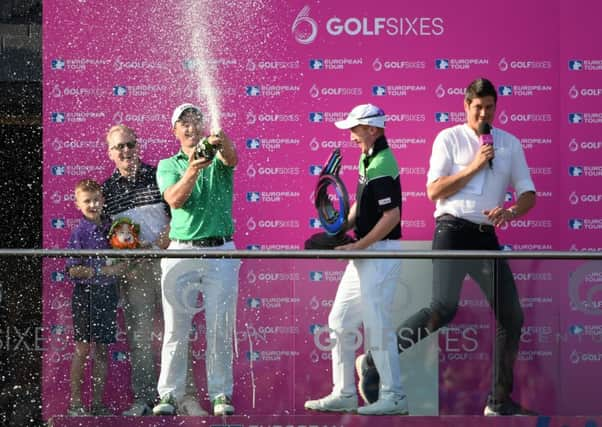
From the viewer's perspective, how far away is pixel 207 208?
8477 mm

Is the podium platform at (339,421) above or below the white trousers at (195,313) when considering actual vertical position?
below

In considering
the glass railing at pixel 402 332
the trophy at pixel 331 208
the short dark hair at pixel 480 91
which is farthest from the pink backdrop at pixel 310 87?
the glass railing at pixel 402 332

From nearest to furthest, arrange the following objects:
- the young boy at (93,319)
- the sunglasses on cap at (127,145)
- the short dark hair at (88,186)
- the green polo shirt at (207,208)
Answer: the young boy at (93,319) → the green polo shirt at (207,208) → the short dark hair at (88,186) → the sunglasses on cap at (127,145)

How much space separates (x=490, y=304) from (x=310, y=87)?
2991mm

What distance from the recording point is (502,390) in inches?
307

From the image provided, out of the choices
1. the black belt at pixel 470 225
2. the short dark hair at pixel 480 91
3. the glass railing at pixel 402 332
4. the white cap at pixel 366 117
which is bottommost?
the glass railing at pixel 402 332

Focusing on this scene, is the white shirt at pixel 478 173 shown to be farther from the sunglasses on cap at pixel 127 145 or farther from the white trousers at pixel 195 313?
the sunglasses on cap at pixel 127 145

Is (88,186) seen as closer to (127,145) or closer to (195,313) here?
(127,145)

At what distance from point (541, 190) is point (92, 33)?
3255mm

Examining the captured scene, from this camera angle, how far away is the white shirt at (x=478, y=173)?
29.1 ft

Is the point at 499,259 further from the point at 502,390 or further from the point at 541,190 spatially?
the point at 541,190

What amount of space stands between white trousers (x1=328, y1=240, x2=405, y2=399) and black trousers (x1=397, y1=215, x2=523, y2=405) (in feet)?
0.35

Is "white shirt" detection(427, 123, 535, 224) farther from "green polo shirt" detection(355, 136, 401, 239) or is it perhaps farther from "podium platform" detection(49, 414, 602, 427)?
"podium platform" detection(49, 414, 602, 427)

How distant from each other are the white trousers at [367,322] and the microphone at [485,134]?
1.45 metres
